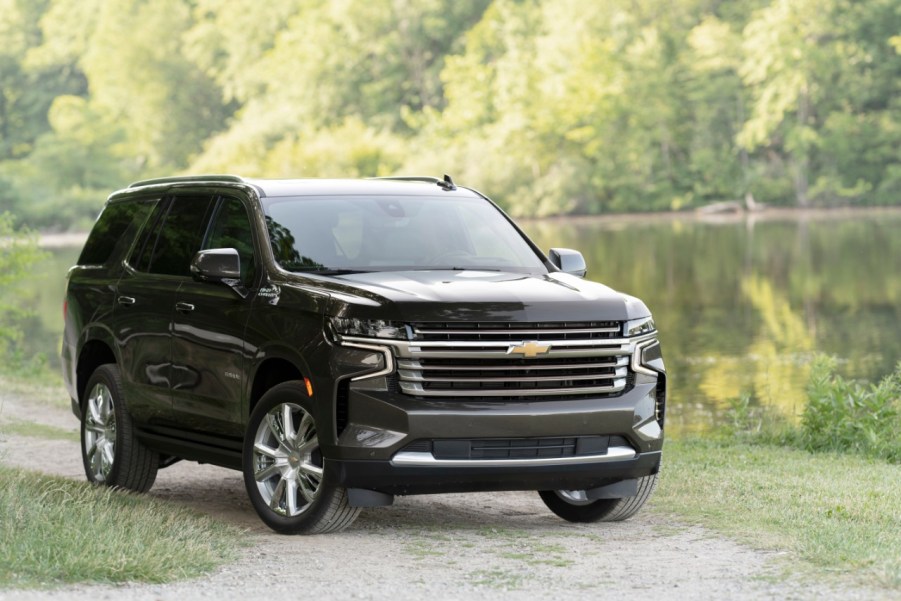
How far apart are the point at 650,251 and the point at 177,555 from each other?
52.9 metres

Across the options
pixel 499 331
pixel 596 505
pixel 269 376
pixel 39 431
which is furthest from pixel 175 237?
pixel 39 431

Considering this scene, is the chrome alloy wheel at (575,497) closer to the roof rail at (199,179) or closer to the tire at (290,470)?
the tire at (290,470)

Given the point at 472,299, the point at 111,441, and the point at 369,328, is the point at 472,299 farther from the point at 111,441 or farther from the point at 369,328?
the point at 111,441

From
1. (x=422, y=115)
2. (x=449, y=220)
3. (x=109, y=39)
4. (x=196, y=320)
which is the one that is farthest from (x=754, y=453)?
(x=109, y=39)

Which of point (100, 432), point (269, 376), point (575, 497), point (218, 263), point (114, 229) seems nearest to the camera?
point (269, 376)

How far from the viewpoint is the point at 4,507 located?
27.6 ft

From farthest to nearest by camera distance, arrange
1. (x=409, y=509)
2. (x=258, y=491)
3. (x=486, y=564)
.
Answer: (x=409, y=509) → (x=258, y=491) → (x=486, y=564)

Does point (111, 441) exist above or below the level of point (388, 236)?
below

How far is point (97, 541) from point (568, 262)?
3531 mm

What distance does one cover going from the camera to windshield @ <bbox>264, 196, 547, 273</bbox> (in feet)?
30.5

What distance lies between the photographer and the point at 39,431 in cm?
1553

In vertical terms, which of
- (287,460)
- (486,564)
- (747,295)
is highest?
(287,460)

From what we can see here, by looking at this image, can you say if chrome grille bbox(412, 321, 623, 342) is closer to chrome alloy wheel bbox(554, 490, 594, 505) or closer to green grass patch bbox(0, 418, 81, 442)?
chrome alloy wheel bbox(554, 490, 594, 505)

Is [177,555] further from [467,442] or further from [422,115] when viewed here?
[422,115]
